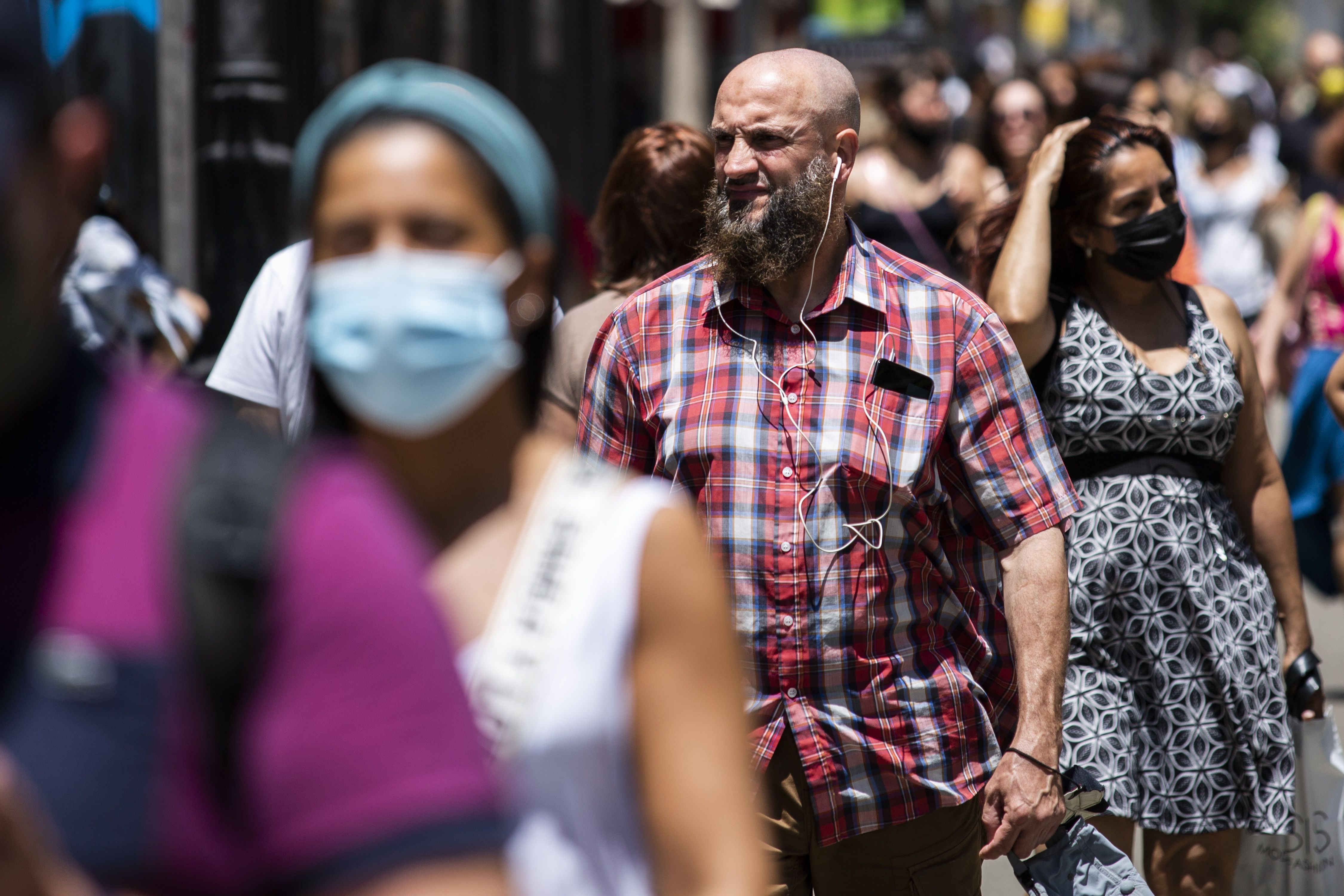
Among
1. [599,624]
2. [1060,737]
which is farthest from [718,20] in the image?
[599,624]

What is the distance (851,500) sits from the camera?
3.30m

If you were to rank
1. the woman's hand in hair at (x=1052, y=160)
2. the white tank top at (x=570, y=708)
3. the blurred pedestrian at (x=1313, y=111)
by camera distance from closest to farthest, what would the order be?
1. the white tank top at (x=570, y=708)
2. the woman's hand in hair at (x=1052, y=160)
3. the blurred pedestrian at (x=1313, y=111)

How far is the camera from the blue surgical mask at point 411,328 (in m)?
1.77

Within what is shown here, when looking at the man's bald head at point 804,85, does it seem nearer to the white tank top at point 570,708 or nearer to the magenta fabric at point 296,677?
the white tank top at point 570,708

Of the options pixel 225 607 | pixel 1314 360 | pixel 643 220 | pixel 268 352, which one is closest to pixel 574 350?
pixel 643 220

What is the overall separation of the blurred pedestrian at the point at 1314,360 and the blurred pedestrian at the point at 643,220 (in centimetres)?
272

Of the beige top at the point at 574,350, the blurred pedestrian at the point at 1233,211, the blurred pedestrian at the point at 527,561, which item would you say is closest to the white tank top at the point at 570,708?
the blurred pedestrian at the point at 527,561

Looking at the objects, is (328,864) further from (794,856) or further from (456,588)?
(794,856)

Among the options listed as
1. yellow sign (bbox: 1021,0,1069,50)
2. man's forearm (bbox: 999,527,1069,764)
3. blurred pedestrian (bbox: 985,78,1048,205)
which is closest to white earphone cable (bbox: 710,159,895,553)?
man's forearm (bbox: 999,527,1069,764)

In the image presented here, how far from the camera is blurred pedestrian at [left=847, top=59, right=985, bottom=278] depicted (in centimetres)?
840

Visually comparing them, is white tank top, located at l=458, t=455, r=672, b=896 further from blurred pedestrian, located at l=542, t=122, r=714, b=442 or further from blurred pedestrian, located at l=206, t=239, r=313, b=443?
blurred pedestrian, located at l=542, t=122, r=714, b=442

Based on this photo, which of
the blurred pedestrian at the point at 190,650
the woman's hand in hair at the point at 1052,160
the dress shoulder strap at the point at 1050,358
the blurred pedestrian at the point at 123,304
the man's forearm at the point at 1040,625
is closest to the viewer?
the blurred pedestrian at the point at 190,650

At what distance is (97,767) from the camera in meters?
1.06

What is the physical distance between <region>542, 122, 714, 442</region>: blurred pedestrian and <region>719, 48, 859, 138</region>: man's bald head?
0.78 metres
